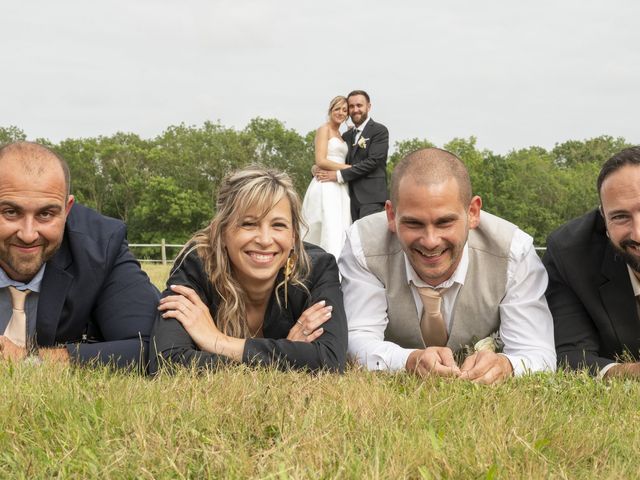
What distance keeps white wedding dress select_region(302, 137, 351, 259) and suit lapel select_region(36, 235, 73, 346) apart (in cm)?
690

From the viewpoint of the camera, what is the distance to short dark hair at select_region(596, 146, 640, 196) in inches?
192

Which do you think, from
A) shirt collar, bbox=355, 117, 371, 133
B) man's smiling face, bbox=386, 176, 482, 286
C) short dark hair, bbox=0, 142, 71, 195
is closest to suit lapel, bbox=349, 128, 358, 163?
shirt collar, bbox=355, 117, 371, 133

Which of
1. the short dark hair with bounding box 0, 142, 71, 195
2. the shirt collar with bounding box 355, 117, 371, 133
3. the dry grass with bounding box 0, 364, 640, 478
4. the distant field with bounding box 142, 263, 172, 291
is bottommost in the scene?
the distant field with bounding box 142, 263, 172, 291

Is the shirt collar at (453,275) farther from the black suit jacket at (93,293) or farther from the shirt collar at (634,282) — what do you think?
the black suit jacket at (93,293)

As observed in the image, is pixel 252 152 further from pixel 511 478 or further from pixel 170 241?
pixel 511 478

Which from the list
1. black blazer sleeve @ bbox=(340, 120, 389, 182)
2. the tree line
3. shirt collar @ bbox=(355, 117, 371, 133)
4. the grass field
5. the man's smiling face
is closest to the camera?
the grass field

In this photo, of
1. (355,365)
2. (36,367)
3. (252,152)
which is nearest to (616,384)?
(355,365)

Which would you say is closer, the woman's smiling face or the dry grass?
the dry grass

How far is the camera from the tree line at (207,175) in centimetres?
5656

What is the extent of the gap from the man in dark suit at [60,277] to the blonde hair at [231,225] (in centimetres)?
51

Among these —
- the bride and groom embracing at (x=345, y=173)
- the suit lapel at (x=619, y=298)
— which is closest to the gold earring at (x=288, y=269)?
the suit lapel at (x=619, y=298)

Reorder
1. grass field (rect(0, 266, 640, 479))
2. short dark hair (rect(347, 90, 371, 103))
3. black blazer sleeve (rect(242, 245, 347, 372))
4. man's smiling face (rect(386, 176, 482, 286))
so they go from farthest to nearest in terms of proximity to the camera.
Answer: short dark hair (rect(347, 90, 371, 103))
man's smiling face (rect(386, 176, 482, 286))
black blazer sleeve (rect(242, 245, 347, 372))
grass field (rect(0, 266, 640, 479))

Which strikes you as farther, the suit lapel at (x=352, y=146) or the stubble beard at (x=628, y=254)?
the suit lapel at (x=352, y=146)

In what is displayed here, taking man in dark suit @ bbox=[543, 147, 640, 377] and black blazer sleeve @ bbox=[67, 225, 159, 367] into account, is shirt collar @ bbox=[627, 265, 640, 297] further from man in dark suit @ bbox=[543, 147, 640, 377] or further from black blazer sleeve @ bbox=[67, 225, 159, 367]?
black blazer sleeve @ bbox=[67, 225, 159, 367]
